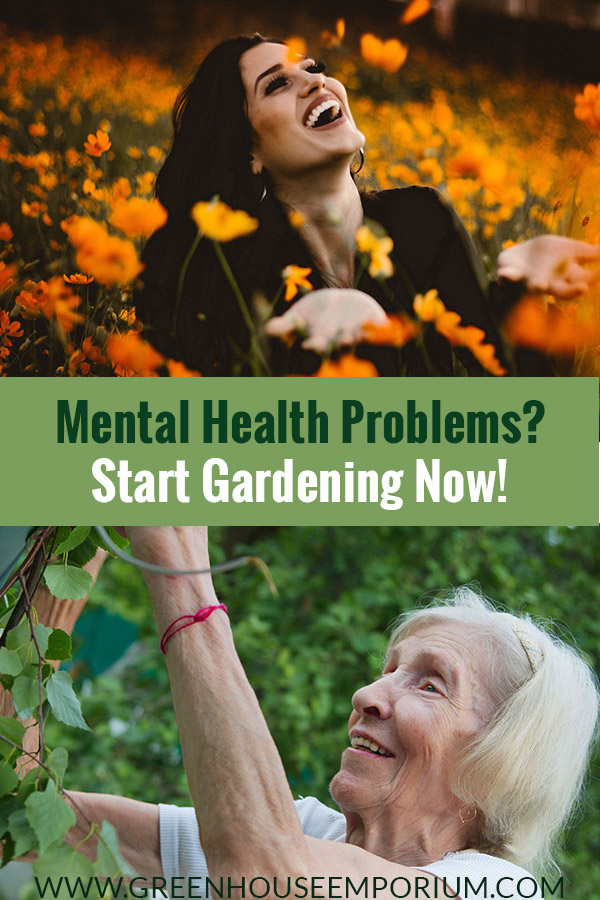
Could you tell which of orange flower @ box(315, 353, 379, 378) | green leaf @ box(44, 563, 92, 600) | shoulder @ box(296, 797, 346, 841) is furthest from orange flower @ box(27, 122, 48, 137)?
shoulder @ box(296, 797, 346, 841)

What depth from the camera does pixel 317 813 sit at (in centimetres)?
124

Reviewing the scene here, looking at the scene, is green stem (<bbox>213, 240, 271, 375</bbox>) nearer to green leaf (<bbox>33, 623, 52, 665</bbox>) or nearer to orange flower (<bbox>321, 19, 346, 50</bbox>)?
orange flower (<bbox>321, 19, 346, 50</bbox>)

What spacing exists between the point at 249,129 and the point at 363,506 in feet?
1.62

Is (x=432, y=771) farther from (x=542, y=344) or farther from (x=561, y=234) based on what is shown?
(x=561, y=234)

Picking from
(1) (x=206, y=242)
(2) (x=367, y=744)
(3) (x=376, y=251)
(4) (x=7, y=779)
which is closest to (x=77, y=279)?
(1) (x=206, y=242)

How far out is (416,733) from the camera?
44.4 inches

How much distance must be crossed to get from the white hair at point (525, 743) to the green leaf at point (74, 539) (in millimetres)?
553

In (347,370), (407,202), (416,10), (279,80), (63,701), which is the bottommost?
(63,701)

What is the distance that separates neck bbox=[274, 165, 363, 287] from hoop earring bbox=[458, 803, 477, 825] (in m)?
0.68

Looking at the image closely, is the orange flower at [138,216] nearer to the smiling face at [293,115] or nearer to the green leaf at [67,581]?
the smiling face at [293,115]

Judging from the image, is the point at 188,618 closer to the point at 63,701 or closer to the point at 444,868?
the point at 63,701

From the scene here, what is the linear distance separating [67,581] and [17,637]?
7 centimetres

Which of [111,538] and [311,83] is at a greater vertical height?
[311,83]

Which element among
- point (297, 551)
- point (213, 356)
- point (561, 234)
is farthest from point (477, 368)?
point (297, 551)
